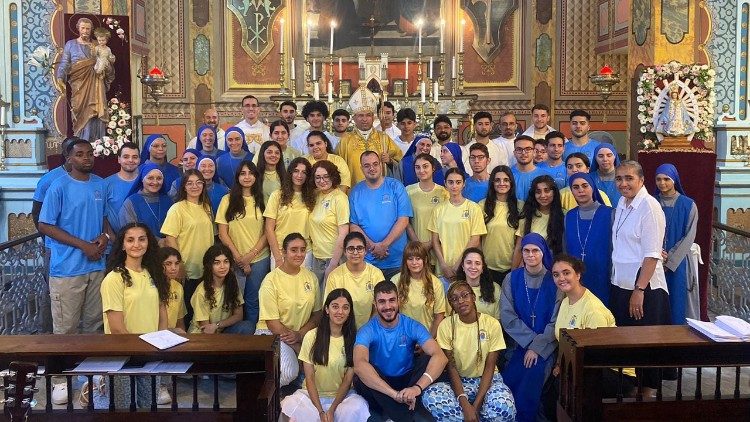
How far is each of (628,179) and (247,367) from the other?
9.41 ft

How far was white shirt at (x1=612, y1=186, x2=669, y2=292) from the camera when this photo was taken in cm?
568

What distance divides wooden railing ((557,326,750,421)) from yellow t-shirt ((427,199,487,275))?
173cm

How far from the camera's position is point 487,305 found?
6.14 meters

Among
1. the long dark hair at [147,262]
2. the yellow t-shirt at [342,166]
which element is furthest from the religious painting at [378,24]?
the long dark hair at [147,262]

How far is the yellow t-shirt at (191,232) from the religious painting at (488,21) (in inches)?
360

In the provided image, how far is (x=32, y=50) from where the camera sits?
9.89 metres

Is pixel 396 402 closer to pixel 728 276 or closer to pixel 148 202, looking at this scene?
pixel 148 202

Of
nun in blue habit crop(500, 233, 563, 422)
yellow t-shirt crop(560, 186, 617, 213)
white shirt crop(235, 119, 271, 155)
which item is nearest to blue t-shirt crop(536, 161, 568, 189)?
yellow t-shirt crop(560, 186, 617, 213)

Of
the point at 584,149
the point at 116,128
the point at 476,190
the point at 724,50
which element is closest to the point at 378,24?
the point at 724,50

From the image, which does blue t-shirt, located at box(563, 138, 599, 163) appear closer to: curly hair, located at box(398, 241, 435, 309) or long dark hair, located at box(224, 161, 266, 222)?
curly hair, located at box(398, 241, 435, 309)

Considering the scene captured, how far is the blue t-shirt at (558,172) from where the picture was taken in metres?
7.11

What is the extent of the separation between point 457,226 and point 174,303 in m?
2.20

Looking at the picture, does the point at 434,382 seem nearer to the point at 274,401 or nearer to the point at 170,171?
the point at 274,401

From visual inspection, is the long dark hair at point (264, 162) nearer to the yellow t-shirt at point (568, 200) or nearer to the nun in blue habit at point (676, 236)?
the yellow t-shirt at point (568, 200)
